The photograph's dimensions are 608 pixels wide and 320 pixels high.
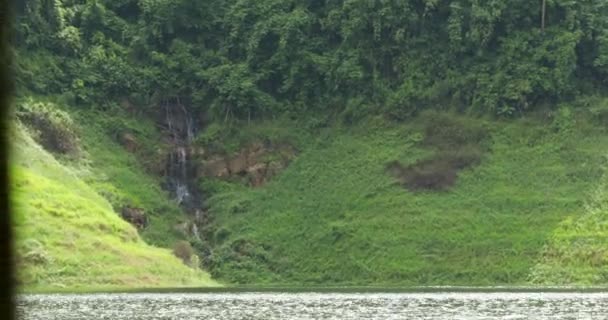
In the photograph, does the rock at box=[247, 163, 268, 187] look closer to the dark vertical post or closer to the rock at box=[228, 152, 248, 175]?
the rock at box=[228, 152, 248, 175]

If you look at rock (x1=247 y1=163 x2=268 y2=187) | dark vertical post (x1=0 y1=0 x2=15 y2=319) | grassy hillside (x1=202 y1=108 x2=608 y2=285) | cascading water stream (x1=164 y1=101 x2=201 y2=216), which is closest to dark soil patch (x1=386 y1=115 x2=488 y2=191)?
grassy hillside (x1=202 y1=108 x2=608 y2=285)

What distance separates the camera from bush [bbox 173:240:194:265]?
93.6m

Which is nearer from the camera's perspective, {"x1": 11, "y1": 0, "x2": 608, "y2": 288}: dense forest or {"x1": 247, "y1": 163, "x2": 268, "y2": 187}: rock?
{"x1": 11, "y1": 0, "x2": 608, "y2": 288}: dense forest

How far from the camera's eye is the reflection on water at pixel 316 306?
51281mm

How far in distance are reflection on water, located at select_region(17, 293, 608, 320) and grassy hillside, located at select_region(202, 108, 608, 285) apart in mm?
18238

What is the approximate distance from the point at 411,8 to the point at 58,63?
3088 centimetres

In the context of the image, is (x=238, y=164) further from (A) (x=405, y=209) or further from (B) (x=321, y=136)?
(A) (x=405, y=209)

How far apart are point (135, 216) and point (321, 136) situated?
735 inches

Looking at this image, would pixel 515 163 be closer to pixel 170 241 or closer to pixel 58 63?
pixel 170 241

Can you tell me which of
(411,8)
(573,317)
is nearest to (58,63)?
(411,8)

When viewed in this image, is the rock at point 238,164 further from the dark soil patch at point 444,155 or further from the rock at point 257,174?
the dark soil patch at point 444,155

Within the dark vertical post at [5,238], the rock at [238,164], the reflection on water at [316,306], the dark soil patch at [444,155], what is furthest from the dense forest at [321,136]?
the dark vertical post at [5,238]

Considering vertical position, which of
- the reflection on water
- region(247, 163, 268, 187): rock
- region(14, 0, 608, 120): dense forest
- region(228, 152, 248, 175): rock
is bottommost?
the reflection on water

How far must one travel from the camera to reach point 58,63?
111188 millimetres
